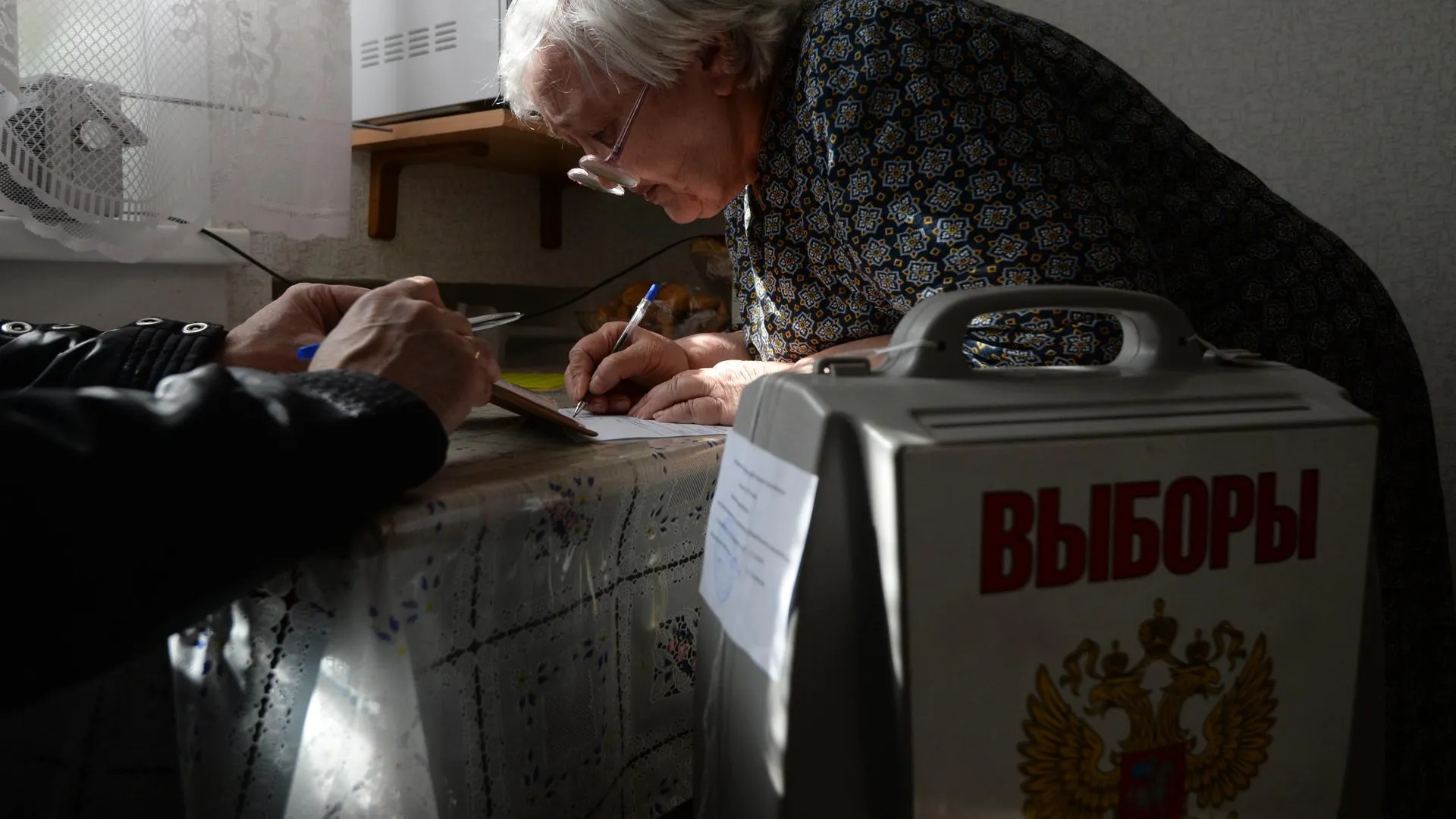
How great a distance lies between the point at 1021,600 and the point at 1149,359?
175 mm

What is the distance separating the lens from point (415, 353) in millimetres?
572

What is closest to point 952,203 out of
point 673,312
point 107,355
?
point 107,355

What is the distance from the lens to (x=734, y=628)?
49 cm

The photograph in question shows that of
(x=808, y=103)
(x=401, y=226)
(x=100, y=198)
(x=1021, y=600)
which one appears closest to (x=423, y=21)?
(x=401, y=226)

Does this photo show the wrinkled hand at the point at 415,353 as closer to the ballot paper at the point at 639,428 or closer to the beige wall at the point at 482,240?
the ballot paper at the point at 639,428

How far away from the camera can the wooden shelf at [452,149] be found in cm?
148

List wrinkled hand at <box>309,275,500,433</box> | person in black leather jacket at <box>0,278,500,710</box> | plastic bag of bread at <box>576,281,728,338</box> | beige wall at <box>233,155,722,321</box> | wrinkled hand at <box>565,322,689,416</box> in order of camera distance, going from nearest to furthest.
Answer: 1. person in black leather jacket at <box>0,278,500,710</box>
2. wrinkled hand at <box>309,275,500,433</box>
3. wrinkled hand at <box>565,322,689,416</box>
4. plastic bag of bread at <box>576,281,728,338</box>
5. beige wall at <box>233,155,722,321</box>

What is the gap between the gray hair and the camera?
941mm

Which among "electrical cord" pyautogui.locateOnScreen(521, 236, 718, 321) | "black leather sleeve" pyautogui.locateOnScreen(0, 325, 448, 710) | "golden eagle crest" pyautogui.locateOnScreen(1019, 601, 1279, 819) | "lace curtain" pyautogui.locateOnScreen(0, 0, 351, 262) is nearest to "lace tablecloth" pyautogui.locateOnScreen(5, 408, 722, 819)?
"black leather sleeve" pyautogui.locateOnScreen(0, 325, 448, 710)

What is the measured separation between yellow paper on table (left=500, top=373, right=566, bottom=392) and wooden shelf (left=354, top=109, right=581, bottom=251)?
34cm

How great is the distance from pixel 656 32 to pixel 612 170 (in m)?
0.16

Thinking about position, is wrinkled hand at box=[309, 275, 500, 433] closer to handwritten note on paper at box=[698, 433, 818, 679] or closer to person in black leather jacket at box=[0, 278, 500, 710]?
person in black leather jacket at box=[0, 278, 500, 710]

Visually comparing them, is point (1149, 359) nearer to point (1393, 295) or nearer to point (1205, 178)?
point (1205, 178)

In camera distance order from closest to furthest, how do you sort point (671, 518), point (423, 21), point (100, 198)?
1. point (671, 518)
2. point (100, 198)
3. point (423, 21)
